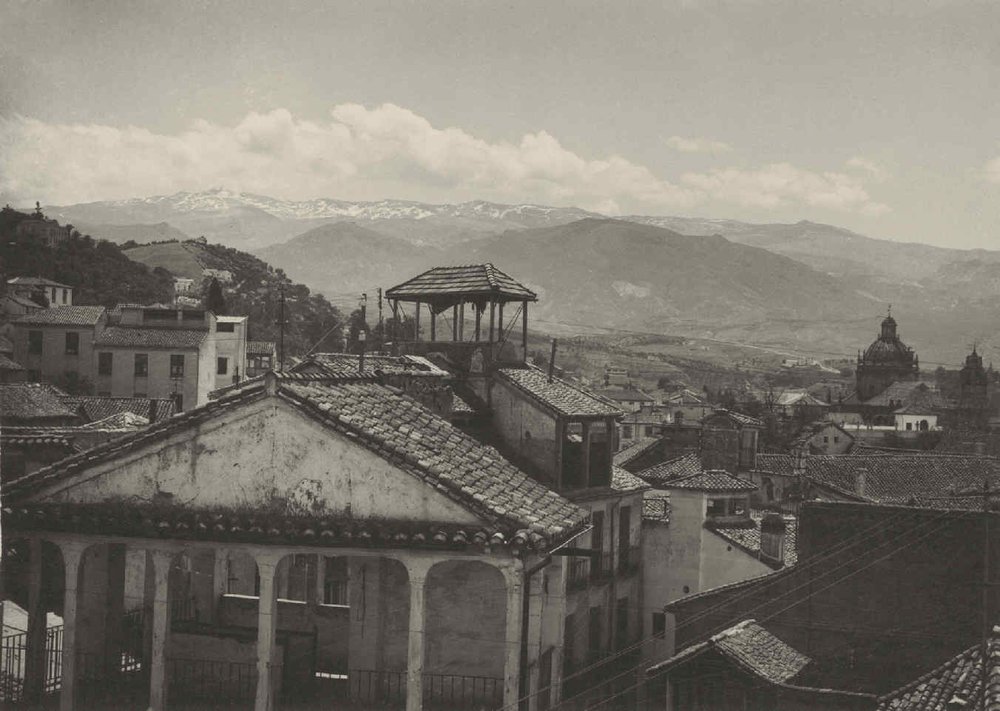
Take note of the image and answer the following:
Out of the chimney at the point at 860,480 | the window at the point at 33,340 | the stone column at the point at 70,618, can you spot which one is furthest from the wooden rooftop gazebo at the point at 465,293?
the window at the point at 33,340

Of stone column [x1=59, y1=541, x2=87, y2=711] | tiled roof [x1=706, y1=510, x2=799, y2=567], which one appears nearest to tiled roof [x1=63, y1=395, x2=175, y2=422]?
tiled roof [x1=706, y1=510, x2=799, y2=567]

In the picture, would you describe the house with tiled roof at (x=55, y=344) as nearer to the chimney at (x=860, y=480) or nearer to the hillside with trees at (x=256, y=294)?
the hillside with trees at (x=256, y=294)

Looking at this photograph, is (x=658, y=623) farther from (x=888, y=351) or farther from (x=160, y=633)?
(x=888, y=351)

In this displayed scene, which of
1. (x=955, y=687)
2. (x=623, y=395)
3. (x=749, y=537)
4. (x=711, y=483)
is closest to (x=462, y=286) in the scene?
(x=711, y=483)

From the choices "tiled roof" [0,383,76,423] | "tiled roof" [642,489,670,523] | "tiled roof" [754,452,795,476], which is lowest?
"tiled roof" [754,452,795,476]

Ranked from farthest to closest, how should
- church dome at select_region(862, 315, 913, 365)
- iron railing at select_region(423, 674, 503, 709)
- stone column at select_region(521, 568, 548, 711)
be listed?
church dome at select_region(862, 315, 913, 365)
iron railing at select_region(423, 674, 503, 709)
stone column at select_region(521, 568, 548, 711)

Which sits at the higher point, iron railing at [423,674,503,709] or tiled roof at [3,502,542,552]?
tiled roof at [3,502,542,552]

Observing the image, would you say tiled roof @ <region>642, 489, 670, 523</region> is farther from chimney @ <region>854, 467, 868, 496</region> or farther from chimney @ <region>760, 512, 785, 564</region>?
chimney @ <region>854, 467, 868, 496</region>
